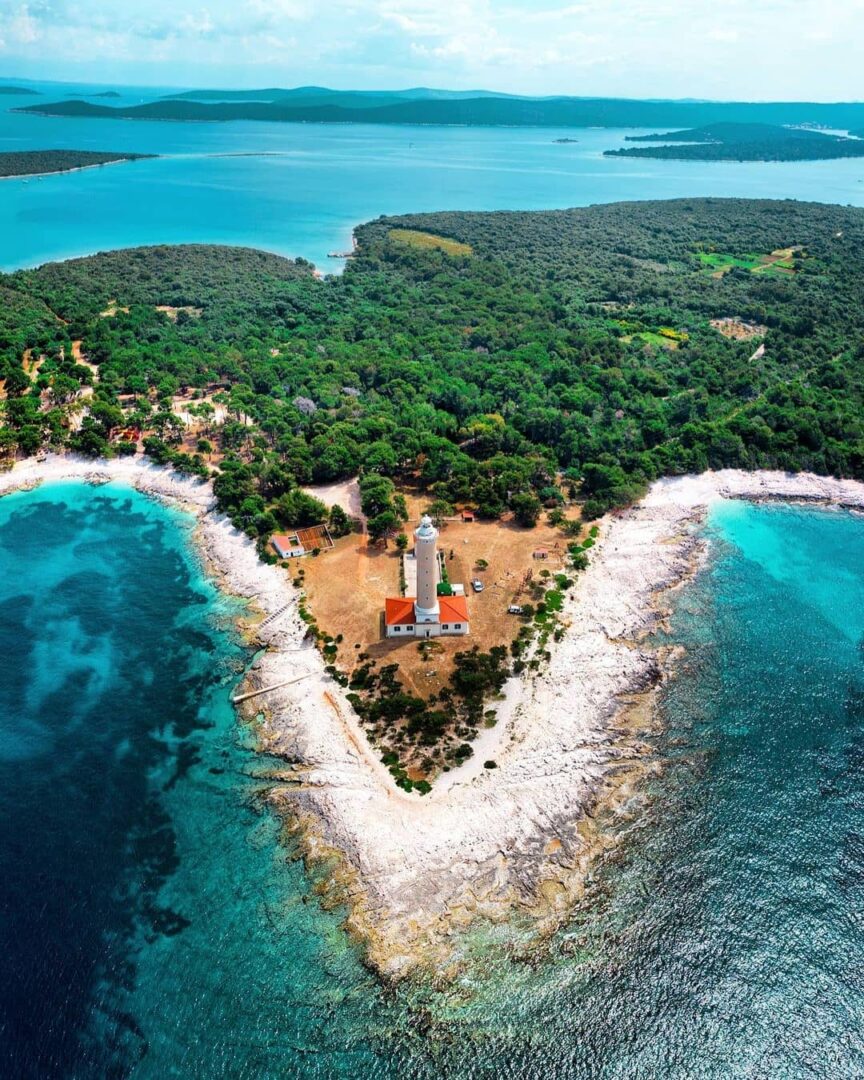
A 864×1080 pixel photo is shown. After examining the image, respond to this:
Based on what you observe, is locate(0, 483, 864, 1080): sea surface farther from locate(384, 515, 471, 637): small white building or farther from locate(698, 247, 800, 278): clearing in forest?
Result: locate(698, 247, 800, 278): clearing in forest

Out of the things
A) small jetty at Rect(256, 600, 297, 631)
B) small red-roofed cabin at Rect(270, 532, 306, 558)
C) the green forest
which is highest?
the green forest

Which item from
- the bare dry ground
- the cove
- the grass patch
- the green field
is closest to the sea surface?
the cove

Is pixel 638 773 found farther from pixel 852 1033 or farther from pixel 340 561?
pixel 340 561

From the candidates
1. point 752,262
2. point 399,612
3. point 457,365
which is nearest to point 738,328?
point 752,262

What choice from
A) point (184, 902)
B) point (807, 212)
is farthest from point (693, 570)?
point (807, 212)

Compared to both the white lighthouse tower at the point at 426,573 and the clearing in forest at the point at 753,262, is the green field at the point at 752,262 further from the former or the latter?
the white lighthouse tower at the point at 426,573
